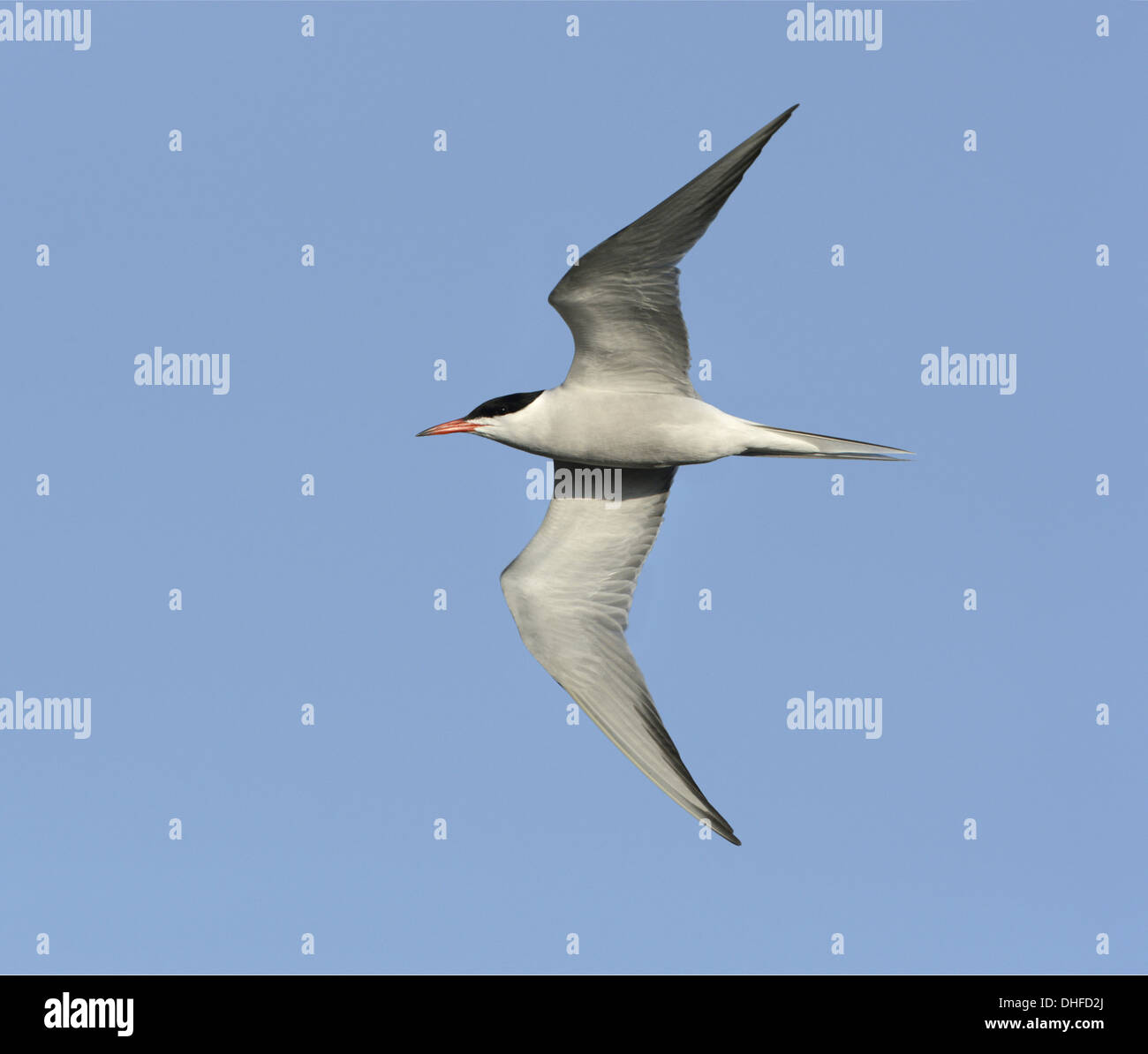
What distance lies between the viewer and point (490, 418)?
9602 millimetres

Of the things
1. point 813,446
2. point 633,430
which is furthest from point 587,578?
point 813,446

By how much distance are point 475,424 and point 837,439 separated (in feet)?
8.03

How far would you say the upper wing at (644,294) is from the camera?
Result: 8031 millimetres

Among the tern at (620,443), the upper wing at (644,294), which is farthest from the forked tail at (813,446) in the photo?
the upper wing at (644,294)

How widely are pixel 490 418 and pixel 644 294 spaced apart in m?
1.46

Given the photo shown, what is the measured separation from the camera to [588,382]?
31.4 feet

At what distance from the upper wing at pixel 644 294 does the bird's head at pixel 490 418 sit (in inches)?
14.7

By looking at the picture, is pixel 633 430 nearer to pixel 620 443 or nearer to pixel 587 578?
pixel 620 443

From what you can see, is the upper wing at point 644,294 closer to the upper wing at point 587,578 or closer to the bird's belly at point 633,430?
the bird's belly at point 633,430

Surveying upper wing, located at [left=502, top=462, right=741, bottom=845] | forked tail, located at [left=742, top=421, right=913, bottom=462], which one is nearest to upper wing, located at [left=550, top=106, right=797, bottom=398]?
forked tail, located at [left=742, top=421, right=913, bottom=462]

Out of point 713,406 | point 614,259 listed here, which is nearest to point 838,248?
point 713,406

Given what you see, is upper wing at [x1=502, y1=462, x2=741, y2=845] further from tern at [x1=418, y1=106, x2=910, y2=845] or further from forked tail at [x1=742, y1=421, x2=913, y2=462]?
forked tail at [x1=742, y1=421, x2=913, y2=462]

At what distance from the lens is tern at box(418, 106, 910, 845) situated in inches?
339

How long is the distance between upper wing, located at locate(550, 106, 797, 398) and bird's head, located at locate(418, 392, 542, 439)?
1.22 feet
